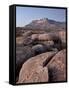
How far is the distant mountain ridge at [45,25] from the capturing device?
1.78 meters

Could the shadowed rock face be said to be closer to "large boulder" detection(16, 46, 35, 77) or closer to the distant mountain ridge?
"large boulder" detection(16, 46, 35, 77)

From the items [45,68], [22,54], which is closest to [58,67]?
[45,68]


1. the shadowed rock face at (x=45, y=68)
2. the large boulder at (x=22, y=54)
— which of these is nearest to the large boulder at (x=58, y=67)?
the shadowed rock face at (x=45, y=68)

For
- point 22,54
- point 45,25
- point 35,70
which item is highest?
point 45,25

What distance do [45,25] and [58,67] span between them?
0.31 m

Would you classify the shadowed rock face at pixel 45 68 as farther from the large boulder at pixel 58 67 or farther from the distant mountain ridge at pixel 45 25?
the distant mountain ridge at pixel 45 25

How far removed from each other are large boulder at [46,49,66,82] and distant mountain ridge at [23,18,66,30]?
18 cm

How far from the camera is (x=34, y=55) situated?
5.81ft

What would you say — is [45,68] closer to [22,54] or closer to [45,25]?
[22,54]

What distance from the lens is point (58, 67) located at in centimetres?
183

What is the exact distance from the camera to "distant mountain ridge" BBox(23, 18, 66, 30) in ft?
5.82

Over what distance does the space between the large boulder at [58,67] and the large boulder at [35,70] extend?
31mm
